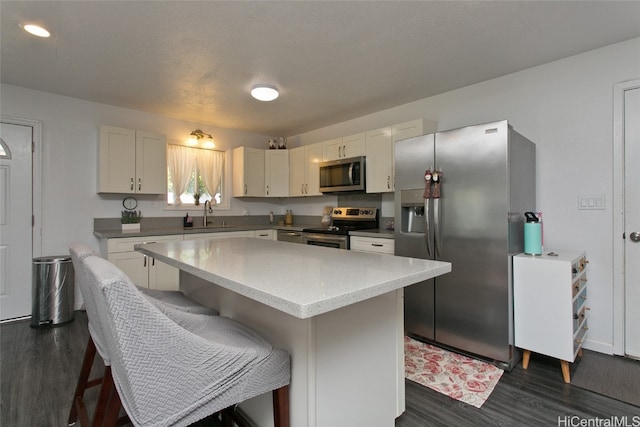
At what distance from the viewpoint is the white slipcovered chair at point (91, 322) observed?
50.7 inches

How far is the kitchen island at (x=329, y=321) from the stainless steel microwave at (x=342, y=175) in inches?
87.4

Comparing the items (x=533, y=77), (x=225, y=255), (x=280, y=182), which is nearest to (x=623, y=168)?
(x=533, y=77)

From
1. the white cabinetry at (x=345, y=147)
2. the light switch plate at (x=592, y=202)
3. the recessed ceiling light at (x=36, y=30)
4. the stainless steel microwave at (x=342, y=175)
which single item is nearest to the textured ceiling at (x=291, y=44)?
the recessed ceiling light at (x=36, y=30)

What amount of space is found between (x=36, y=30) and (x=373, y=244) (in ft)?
10.7

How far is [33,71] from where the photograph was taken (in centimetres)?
291

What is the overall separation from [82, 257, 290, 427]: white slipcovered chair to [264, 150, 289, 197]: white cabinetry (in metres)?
3.90

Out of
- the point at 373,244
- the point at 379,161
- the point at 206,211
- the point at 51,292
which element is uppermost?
the point at 379,161

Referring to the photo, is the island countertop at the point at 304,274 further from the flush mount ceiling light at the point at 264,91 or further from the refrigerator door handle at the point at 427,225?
the flush mount ceiling light at the point at 264,91

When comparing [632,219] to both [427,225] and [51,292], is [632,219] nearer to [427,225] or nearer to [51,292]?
[427,225]

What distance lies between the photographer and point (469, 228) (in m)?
2.44

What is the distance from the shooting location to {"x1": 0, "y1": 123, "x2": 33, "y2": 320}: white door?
3.23 metres

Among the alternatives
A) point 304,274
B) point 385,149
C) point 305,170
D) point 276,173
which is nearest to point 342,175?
point 385,149

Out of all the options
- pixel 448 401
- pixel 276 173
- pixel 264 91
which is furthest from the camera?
pixel 276 173

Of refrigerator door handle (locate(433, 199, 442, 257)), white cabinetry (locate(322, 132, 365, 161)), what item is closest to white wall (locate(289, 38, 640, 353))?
refrigerator door handle (locate(433, 199, 442, 257))
